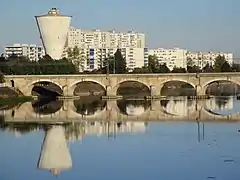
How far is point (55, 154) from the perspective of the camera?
662 inches

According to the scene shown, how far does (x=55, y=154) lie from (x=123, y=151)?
1899 mm

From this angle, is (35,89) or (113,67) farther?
(113,67)

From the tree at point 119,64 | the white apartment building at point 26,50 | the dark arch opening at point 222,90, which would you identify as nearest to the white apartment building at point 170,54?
the white apartment building at point 26,50

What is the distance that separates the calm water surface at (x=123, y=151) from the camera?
45.8ft

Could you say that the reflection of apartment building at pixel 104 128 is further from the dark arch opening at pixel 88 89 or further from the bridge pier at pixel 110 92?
the dark arch opening at pixel 88 89

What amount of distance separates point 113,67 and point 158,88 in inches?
702

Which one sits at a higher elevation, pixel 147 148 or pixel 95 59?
pixel 95 59

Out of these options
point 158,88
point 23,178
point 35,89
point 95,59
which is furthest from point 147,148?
point 95,59

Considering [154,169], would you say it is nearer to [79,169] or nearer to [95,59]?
[79,169]

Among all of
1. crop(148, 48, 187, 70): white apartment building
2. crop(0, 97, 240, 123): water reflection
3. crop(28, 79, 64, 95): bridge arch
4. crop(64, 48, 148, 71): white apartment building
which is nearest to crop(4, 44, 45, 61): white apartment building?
crop(64, 48, 148, 71): white apartment building

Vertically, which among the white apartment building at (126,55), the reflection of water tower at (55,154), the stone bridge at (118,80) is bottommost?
the reflection of water tower at (55,154)

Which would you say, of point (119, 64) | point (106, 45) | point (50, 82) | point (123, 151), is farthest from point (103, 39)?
point (123, 151)

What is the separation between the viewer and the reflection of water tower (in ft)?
48.8

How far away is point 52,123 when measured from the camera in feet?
86.6
